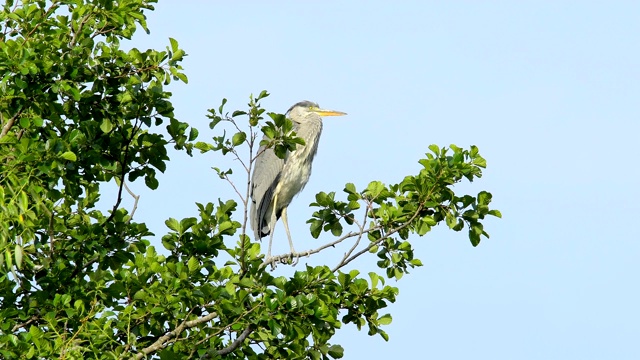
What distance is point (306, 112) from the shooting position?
13008 mm

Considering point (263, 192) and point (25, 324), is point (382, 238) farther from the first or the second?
point (263, 192)

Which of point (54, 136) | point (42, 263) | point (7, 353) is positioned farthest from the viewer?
point (42, 263)

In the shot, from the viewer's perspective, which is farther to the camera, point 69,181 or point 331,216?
point 331,216

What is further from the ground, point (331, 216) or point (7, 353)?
point (331, 216)

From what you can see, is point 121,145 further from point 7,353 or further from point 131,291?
point 7,353

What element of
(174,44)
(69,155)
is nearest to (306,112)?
(174,44)

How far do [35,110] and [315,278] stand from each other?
6.89 feet

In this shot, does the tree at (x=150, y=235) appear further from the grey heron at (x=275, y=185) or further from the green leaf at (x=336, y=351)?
the grey heron at (x=275, y=185)

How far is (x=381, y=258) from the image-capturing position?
749cm

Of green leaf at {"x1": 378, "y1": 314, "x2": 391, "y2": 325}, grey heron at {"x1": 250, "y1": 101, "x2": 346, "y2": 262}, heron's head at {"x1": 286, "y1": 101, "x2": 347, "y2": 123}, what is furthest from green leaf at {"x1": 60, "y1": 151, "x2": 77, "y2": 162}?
heron's head at {"x1": 286, "y1": 101, "x2": 347, "y2": 123}

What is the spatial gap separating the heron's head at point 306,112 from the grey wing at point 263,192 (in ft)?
4.38

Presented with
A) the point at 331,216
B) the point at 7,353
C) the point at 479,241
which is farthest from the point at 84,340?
the point at 479,241

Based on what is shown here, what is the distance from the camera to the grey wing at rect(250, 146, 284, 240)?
11.4m

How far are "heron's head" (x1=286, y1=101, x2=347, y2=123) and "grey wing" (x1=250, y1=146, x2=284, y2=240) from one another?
4.38 ft
